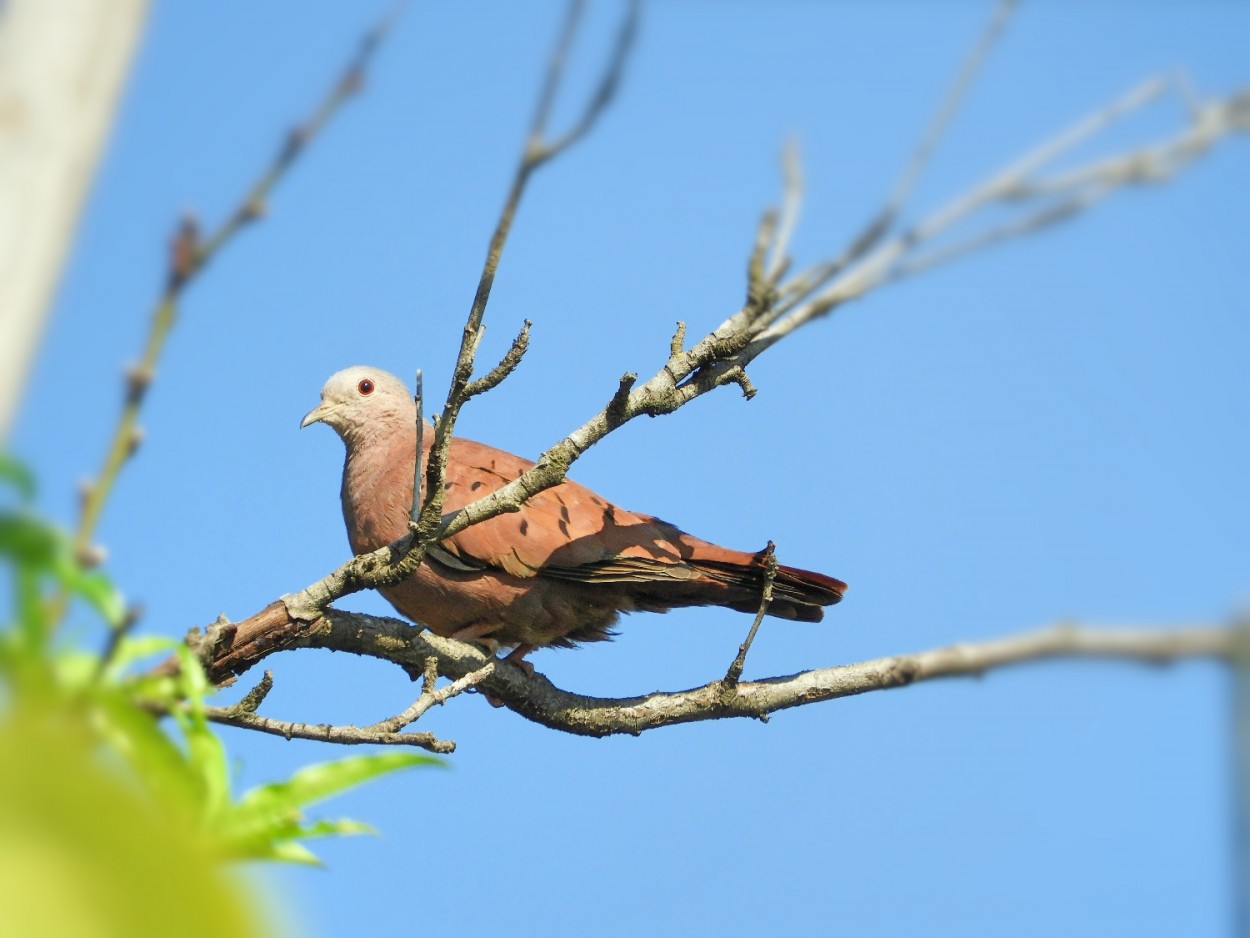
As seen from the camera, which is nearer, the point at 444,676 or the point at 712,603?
the point at 444,676

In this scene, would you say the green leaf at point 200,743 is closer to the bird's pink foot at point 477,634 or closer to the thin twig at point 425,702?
the thin twig at point 425,702

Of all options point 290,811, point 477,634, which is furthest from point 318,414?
point 290,811

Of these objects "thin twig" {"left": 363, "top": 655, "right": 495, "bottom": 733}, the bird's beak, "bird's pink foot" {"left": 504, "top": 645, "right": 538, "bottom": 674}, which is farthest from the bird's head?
"thin twig" {"left": 363, "top": 655, "right": 495, "bottom": 733}

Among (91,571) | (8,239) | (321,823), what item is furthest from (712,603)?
(8,239)

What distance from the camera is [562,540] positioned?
5.75 meters

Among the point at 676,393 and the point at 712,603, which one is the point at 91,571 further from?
the point at 712,603

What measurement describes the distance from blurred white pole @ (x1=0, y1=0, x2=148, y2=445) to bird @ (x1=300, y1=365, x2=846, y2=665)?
442cm

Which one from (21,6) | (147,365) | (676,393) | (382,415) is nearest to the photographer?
(21,6)

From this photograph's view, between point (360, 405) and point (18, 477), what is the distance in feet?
19.4

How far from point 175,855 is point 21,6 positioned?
0.70 m

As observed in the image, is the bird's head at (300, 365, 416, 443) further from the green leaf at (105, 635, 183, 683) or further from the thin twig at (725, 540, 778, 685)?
the green leaf at (105, 635, 183, 683)

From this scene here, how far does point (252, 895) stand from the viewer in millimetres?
875

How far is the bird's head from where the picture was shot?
6805 mm

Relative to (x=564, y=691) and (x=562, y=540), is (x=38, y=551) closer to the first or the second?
(x=564, y=691)
